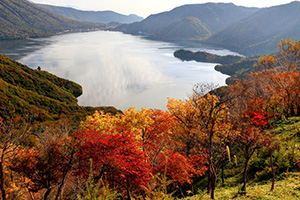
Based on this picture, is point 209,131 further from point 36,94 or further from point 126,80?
point 126,80

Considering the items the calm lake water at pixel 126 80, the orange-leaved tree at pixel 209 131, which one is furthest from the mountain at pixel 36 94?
the orange-leaved tree at pixel 209 131

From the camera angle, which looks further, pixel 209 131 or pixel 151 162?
pixel 151 162

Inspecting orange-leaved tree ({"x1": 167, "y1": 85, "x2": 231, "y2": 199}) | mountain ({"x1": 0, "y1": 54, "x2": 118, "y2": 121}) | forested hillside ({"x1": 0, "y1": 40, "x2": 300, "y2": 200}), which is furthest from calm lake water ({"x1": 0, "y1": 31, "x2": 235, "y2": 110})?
forested hillside ({"x1": 0, "y1": 40, "x2": 300, "y2": 200})

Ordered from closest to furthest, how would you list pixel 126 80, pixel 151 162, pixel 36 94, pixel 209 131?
pixel 209 131 → pixel 151 162 → pixel 36 94 → pixel 126 80

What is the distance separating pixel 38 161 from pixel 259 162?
715 inches

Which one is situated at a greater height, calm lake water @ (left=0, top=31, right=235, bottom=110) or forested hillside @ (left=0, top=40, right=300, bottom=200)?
forested hillside @ (left=0, top=40, right=300, bottom=200)

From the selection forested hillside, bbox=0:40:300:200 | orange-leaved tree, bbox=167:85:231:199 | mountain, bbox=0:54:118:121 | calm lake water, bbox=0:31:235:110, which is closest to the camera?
forested hillside, bbox=0:40:300:200

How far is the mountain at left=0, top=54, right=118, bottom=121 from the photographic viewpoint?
58.9 metres

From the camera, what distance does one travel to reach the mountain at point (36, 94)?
2319 inches

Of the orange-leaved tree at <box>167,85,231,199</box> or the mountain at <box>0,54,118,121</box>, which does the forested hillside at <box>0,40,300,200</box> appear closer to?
the orange-leaved tree at <box>167,85,231,199</box>

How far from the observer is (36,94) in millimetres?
69562

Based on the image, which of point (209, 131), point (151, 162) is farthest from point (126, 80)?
point (209, 131)

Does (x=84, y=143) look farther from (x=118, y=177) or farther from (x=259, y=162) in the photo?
(x=259, y=162)

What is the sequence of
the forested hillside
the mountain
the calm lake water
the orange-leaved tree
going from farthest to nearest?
the calm lake water < the mountain < the orange-leaved tree < the forested hillside
